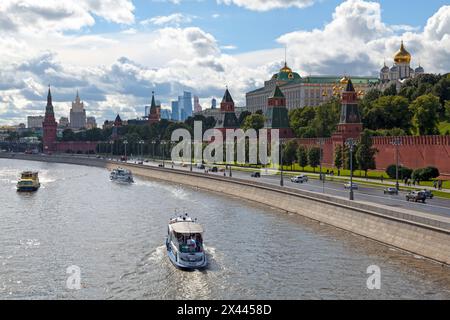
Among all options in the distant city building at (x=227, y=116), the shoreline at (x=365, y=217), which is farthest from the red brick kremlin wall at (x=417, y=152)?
the distant city building at (x=227, y=116)

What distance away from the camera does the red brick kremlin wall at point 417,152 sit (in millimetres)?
77812

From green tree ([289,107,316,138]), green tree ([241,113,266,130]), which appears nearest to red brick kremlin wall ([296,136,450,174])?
green tree ([289,107,316,138])

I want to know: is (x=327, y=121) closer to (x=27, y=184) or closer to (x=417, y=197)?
(x=27, y=184)

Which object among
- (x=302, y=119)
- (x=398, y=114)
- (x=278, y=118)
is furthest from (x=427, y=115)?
(x=302, y=119)

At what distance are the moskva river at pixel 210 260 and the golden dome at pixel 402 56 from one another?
395 ft

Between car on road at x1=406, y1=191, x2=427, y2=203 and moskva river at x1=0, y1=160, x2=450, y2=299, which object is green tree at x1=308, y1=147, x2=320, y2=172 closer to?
moskva river at x1=0, y1=160, x2=450, y2=299

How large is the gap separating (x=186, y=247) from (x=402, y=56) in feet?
477

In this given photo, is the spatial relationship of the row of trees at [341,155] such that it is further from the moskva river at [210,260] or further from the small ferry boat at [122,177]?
the small ferry boat at [122,177]

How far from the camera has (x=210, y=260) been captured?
136 feet
